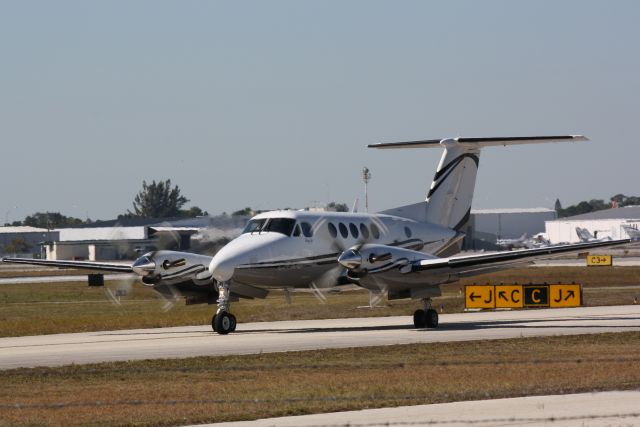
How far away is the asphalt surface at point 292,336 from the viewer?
2676 centimetres

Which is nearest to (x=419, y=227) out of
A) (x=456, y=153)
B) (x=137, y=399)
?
(x=456, y=153)

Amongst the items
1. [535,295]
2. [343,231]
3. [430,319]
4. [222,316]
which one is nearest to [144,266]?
[222,316]

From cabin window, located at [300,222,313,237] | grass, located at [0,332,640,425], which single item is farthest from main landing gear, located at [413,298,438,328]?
grass, located at [0,332,640,425]

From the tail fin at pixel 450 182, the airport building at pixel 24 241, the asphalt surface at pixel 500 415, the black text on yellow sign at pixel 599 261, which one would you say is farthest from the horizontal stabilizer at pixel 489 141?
the airport building at pixel 24 241

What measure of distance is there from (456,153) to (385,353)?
14197 millimetres

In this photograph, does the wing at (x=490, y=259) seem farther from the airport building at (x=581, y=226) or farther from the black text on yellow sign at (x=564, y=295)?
the airport building at (x=581, y=226)

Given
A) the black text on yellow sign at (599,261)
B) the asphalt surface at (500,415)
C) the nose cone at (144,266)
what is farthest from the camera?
the black text on yellow sign at (599,261)

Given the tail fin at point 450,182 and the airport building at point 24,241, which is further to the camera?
the airport building at point 24,241

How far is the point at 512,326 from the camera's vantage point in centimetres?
3350

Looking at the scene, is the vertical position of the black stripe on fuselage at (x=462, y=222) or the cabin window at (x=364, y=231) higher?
the black stripe on fuselage at (x=462, y=222)

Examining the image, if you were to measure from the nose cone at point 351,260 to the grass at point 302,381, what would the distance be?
18.2 ft

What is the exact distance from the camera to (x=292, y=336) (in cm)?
3173

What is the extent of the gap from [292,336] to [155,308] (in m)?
20.4

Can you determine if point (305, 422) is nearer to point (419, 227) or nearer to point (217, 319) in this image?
point (217, 319)
